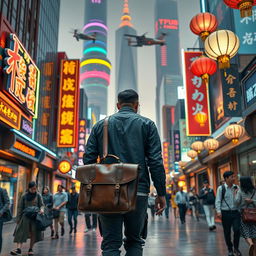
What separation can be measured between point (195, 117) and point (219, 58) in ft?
30.8

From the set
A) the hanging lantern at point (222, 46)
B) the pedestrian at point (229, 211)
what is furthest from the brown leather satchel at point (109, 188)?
the hanging lantern at point (222, 46)

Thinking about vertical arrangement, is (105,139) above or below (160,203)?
above

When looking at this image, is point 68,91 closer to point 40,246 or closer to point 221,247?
point 40,246

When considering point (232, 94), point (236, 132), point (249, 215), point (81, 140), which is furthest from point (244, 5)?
point (81, 140)

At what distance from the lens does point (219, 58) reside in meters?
8.46

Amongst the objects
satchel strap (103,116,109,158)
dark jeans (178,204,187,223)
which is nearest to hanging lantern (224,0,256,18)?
satchel strap (103,116,109,158)

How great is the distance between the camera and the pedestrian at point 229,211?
257 inches

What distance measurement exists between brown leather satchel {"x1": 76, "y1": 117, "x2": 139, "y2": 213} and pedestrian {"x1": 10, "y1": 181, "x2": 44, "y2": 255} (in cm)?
516

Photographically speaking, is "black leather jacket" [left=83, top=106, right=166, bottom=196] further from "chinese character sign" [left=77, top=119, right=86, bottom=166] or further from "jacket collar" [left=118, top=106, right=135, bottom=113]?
"chinese character sign" [left=77, top=119, right=86, bottom=166]

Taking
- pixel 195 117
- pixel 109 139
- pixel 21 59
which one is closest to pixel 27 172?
pixel 21 59

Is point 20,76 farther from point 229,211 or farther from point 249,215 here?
point 249,215

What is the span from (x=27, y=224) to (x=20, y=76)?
903cm

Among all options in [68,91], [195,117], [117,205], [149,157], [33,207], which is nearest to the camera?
[117,205]

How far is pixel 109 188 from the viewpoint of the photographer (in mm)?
2604
